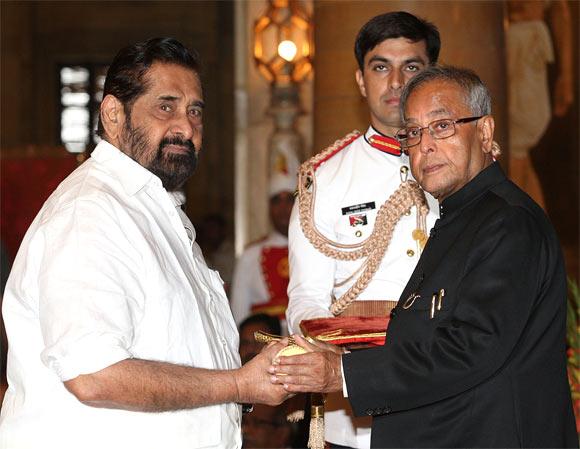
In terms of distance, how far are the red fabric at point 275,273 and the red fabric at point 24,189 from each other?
1.59 meters

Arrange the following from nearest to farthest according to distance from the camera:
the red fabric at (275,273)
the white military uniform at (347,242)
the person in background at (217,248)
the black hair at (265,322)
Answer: the white military uniform at (347,242)
the black hair at (265,322)
the red fabric at (275,273)
the person in background at (217,248)

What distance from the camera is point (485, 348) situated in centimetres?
339

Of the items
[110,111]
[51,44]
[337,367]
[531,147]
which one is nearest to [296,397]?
[337,367]

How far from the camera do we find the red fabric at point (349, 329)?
4.07 m

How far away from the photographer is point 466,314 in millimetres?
3426

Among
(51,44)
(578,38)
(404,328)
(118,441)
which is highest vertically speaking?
(51,44)

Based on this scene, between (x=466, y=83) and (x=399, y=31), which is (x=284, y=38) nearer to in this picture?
(x=399, y=31)

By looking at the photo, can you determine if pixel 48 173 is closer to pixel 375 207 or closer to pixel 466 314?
pixel 375 207

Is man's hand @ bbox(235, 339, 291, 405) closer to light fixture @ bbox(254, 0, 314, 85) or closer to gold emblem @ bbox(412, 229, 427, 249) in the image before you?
gold emblem @ bbox(412, 229, 427, 249)

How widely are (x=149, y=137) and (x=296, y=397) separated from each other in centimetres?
116

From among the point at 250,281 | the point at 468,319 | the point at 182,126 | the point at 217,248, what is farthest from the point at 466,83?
the point at 217,248

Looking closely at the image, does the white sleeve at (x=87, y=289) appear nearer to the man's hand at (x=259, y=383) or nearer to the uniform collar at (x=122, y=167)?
the uniform collar at (x=122, y=167)

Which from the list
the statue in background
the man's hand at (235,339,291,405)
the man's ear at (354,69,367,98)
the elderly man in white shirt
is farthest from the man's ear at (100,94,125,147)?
the statue in background

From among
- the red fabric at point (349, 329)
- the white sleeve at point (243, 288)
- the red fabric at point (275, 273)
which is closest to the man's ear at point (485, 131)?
the red fabric at point (349, 329)
